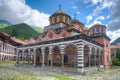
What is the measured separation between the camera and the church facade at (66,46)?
74.0ft

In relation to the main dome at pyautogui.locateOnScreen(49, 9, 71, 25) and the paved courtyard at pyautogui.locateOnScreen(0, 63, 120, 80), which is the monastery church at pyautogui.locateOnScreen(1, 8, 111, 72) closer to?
the main dome at pyautogui.locateOnScreen(49, 9, 71, 25)

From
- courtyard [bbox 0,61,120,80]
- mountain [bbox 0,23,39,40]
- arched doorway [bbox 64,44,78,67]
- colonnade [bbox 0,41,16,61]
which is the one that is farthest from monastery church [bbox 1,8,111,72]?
mountain [bbox 0,23,39,40]

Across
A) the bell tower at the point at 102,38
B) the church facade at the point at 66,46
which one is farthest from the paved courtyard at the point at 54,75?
the bell tower at the point at 102,38

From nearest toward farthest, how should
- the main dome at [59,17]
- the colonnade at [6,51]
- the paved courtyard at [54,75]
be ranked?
the paved courtyard at [54,75] → the main dome at [59,17] → the colonnade at [6,51]

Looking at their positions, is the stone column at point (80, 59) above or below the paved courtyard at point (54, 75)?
above

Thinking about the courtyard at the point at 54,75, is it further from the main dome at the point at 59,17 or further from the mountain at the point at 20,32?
the mountain at the point at 20,32

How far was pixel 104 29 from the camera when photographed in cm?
3538

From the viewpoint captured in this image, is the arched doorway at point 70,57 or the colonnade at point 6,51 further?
the colonnade at point 6,51

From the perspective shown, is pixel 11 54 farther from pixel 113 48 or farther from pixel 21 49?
pixel 113 48

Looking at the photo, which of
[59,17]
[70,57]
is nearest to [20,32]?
[59,17]

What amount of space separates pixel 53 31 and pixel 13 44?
33.0 meters

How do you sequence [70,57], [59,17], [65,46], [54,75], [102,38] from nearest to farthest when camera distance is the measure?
1. [54,75]
2. [65,46]
3. [70,57]
4. [102,38]
5. [59,17]

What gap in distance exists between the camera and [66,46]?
73.8 feet

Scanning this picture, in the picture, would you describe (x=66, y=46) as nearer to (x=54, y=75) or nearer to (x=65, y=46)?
(x=65, y=46)
